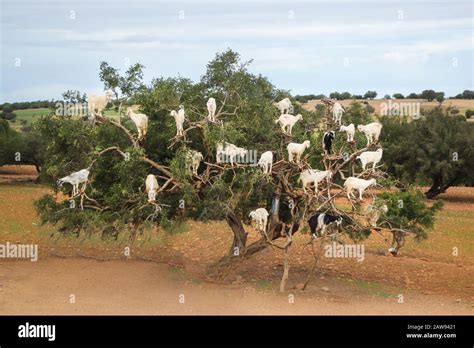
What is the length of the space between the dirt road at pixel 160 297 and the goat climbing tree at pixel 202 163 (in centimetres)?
123

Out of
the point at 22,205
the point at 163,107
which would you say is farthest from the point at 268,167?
the point at 22,205

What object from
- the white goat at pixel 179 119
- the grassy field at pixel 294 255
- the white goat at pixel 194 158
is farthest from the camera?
the grassy field at pixel 294 255

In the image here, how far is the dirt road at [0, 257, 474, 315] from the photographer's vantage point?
1680 cm

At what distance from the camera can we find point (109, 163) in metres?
20.1

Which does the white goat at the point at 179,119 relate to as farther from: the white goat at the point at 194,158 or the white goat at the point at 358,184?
the white goat at the point at 358,184

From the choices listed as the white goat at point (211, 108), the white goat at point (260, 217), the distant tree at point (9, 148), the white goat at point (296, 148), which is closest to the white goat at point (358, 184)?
the white goat at point (296, 148)

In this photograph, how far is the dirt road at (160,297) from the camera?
16797 mm

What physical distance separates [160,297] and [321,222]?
168 inches

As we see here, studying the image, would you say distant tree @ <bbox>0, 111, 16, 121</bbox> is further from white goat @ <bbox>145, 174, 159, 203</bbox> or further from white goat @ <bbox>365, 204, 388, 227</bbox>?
white goat @ <bbox>365, 204, 388, 227</bbox>

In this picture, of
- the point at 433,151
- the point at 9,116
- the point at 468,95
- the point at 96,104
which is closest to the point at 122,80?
the point at 96,104

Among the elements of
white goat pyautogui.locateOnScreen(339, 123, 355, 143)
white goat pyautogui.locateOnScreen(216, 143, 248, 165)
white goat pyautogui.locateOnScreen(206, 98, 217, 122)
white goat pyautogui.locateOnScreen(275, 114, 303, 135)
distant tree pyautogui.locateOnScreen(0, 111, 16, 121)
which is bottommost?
distant tree pyautogui.locateOnScreen(0, 111, 16, 121)

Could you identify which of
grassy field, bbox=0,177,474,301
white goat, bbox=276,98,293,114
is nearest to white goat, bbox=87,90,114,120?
grassy field, bbox=0,177,474,301

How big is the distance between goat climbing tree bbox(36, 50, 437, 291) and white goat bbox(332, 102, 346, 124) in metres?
0.22

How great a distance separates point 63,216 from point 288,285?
6213mm
